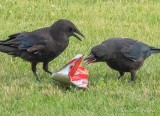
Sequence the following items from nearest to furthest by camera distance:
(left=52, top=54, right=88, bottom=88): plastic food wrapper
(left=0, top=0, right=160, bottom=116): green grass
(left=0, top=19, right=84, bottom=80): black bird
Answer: (left=0, top=0, right=160, bottom=116): green grass, (left=52, top=54, right=88, bottom=88): plastic food wrapper, (left=0, top=19, right=84, bottom=80): black bird

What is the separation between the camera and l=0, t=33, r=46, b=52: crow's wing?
7.53m

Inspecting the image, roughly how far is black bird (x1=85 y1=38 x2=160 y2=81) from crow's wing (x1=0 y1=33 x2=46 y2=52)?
70 centimetres

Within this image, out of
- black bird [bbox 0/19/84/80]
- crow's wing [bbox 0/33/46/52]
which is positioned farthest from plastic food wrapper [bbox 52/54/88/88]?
crow's wing [bbox 0/33/46/52]

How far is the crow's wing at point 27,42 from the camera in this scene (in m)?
7.53

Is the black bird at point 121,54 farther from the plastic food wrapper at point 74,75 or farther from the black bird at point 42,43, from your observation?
the black bird at point 42,43

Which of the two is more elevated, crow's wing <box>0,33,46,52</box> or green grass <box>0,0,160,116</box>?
crow's wing <box>0,33,46,52</box>

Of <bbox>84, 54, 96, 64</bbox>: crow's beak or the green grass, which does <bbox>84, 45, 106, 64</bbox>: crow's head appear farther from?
the green grass

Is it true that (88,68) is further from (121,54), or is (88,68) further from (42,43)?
(42,43)

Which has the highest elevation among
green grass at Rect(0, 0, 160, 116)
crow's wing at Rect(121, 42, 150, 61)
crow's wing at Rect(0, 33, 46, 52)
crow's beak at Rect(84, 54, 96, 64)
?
crow's wing at Rect(0, 33, 46, 52)

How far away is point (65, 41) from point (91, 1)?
6191 mm

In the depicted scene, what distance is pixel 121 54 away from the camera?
7672 mm

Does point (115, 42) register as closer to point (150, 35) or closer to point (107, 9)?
point (150, 35)

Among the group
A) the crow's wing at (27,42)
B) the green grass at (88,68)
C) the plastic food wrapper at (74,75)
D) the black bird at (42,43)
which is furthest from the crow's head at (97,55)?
the crow's wing at (27,42)

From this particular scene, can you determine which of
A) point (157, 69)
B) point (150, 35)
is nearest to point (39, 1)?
point (150, 35)
